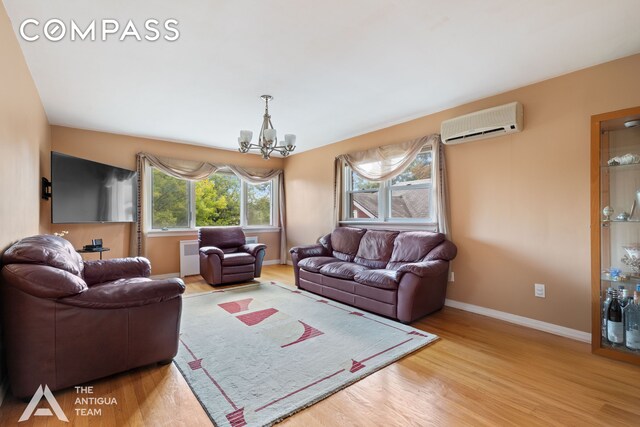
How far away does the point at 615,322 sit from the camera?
2.39 m

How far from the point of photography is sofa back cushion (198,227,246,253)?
5.05m

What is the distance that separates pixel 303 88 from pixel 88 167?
3.15 metres

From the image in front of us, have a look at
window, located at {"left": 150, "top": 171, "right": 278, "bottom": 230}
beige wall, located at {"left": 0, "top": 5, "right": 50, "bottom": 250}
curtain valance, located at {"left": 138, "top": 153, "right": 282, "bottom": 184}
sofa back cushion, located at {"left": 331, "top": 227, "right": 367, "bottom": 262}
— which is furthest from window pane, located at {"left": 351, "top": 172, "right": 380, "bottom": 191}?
beige wall, located at {"left": 0, "top": 5, "right": 50, "bottom": 250}

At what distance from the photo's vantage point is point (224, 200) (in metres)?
6.02

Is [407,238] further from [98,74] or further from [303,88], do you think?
[98,74]

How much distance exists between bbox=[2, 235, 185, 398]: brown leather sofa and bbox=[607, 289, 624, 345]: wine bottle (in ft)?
11.4

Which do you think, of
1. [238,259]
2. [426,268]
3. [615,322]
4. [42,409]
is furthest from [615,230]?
[238,259]

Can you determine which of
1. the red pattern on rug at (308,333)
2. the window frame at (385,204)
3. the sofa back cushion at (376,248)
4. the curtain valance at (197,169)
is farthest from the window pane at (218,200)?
the red pattern on rug at (308,333)

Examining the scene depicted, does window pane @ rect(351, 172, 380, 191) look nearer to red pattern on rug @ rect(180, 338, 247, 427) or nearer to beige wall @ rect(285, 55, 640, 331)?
beige wall @ rect(285, 55, 640, 331)

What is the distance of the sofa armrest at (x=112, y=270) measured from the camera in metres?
2.95

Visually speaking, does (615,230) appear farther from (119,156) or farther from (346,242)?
(119,156)

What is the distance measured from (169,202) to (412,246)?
14.2 feet

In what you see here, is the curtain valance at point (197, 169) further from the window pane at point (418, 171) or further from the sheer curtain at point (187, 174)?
the window pane at point (418, 171)

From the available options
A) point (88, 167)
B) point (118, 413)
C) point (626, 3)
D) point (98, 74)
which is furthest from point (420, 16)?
point (88, 167)
